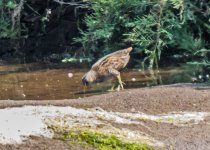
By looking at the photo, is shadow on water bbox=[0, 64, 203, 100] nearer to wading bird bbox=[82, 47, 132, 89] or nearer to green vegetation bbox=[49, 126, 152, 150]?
wading bird bbox=[82, 47, 132, 89]

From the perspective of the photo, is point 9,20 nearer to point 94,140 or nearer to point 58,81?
point 58,81

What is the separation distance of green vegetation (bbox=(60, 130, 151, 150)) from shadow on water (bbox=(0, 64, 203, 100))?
120 inches

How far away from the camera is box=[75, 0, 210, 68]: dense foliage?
12219 mm

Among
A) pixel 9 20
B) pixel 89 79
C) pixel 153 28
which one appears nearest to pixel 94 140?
pixel 89 79

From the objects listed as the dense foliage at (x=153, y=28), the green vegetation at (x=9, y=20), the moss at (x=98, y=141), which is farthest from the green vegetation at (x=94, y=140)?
the green vegetation at (x=9, y=20)

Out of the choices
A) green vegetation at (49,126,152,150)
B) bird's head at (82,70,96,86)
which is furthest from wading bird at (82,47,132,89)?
green vegetation at (49,126,152,150)

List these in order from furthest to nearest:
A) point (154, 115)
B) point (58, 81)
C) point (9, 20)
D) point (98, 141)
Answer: point (9, 20)
point (58, 81)
point (154, 115)
point (98, 141)

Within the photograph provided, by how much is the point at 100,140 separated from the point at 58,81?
16.0ft

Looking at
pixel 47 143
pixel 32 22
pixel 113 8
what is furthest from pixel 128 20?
pixel 47 143

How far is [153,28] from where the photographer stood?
41.4 ft

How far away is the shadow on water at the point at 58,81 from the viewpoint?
977cm

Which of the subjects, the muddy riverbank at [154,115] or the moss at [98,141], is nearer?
the moss at [98,141]

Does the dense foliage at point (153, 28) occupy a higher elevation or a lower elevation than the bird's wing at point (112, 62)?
higher

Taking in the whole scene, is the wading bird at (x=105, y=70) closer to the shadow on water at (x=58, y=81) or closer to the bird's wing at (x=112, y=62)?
the bird's wing at (x=112, y=62)
